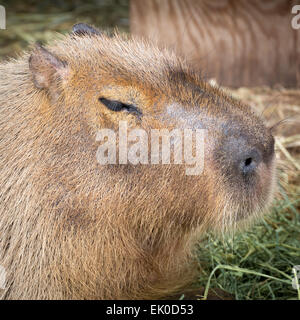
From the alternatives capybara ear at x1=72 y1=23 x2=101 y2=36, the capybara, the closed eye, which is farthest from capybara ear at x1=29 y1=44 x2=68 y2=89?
capybara ear at x1=72 y1=23 x2=101 y2=36

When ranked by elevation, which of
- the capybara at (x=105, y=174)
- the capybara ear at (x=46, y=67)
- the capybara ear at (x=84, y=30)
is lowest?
the capybara at (x=105, y=174)

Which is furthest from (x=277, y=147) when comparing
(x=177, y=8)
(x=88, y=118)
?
(x=88, y=118)

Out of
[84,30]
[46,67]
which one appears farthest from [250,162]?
[84,30]

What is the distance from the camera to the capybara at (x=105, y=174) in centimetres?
257

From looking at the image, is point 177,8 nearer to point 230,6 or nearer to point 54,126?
point 230,6

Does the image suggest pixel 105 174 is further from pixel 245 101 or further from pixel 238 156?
pixel 245 101

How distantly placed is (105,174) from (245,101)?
3.43m

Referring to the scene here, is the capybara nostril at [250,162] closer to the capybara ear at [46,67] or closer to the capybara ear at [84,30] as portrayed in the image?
the capybara ear at [46,67]

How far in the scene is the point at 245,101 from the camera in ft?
18.9

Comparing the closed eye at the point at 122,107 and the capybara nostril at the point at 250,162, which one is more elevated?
the closed eye at the point at 122,107

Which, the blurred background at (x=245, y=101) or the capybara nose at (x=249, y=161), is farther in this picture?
the blurred background at (x=245, y=101)

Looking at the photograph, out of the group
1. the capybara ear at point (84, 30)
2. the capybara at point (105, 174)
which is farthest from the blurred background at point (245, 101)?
the capybara at point (105, 174)

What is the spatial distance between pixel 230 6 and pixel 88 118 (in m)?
3.93

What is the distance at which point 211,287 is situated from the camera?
144 inches
